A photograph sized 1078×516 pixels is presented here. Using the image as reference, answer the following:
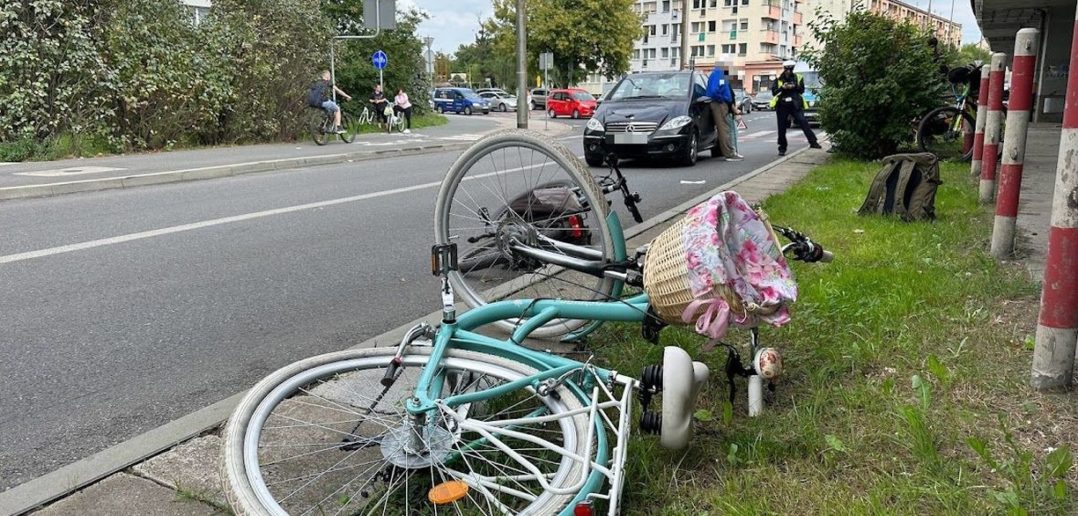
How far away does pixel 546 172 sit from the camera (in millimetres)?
3742

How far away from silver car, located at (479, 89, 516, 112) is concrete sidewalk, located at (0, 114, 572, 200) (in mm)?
36000

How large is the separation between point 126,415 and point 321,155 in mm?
13399

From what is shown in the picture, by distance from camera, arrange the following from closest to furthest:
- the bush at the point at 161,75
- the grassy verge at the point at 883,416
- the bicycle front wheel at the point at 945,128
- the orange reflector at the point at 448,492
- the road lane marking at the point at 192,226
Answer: the orange reflector at the point at 448,492 → the grassy verge at the point at 883,416 → the road lane marking at the point at 192,226 → the bicycle front wheel at the point at 945,128 → the bush at the point at 161,75

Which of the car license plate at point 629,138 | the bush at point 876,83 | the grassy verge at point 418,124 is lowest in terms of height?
the grassy verge at point 418,124

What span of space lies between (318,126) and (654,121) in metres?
10.5

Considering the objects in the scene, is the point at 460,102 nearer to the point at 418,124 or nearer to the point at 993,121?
the point at 418,124

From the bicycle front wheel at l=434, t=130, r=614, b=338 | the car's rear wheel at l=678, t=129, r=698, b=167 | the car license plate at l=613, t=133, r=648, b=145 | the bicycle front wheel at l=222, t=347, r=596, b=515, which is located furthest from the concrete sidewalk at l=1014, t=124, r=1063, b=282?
the car license plate at l=613, t=133, r=648, b=145

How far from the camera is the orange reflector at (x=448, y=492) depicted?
2117 mm

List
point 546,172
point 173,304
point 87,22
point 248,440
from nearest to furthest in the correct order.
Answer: point 248,440
point 546,172
point 173,304
point 87,22

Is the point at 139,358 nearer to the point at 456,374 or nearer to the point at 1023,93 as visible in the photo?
the point at 456,374

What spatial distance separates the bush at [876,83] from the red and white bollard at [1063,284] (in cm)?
970

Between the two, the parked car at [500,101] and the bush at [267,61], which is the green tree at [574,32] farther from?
the bush at [267,61]

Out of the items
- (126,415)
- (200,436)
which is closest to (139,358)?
(126,415)

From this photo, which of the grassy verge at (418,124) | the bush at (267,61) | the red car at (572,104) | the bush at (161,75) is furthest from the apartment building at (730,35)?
the bush at (161,75)
